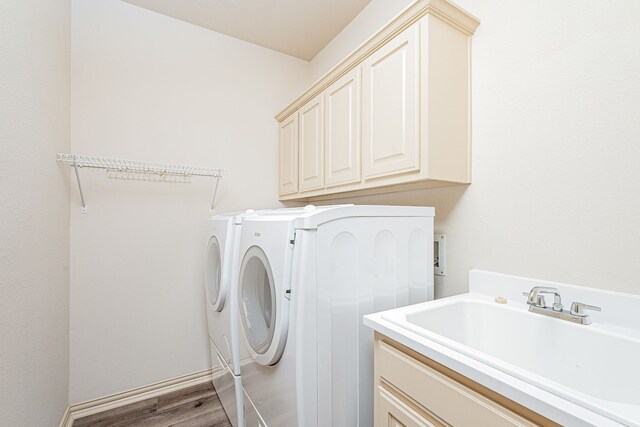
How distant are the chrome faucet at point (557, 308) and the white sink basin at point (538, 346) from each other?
0.06ft

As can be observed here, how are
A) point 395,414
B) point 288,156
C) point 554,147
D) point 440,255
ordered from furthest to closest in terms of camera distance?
point 288,156, point 440,255, point 554,147, point 395,414

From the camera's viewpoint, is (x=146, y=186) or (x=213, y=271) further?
(x=146, y=186)

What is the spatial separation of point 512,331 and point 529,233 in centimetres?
40

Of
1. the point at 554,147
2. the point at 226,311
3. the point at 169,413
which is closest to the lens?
the point at 554,147

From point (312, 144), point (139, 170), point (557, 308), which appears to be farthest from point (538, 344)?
point (139, 170)

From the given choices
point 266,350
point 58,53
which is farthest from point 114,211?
point 266,350

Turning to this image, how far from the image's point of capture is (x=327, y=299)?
0.99 m

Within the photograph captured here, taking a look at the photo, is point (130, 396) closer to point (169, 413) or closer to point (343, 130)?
point (169, 413)

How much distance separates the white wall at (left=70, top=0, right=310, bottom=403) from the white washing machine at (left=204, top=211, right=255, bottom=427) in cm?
36

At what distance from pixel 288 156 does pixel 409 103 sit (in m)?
1.32

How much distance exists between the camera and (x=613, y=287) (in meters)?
0.92

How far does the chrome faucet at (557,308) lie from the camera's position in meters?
0.90

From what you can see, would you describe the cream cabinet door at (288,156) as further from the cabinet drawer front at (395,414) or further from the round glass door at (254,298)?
the cabinet drawer front at (395,414)

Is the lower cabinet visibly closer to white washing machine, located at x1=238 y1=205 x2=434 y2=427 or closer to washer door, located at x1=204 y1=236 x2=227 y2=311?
white washing machine, located at x1=238 y1=205 x2=434 y2=427
